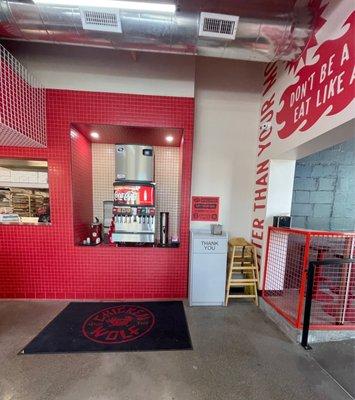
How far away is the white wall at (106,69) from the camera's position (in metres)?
2.53

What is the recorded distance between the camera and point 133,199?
110 inches

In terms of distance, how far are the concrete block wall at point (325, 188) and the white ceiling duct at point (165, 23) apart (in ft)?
6.24

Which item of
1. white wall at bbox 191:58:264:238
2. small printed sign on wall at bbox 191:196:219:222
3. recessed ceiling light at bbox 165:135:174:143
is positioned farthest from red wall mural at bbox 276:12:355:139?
recessed ceiling light at bbox 165:135:174:143

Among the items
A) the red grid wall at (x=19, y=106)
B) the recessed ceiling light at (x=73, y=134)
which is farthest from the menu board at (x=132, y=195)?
the red grid wall at (x=19, y=106)

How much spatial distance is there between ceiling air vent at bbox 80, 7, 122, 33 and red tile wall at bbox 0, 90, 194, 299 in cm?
82

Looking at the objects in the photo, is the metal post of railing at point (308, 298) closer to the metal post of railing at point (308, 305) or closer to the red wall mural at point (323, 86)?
the metal post of railing at point (308, 305)

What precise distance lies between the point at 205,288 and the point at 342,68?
107 inches

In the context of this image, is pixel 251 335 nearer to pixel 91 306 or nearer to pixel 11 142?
pixel 91 306

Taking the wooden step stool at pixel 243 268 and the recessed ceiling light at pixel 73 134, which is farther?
the wooden step stool at pixel 243 268

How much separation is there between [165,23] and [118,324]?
3149 mm

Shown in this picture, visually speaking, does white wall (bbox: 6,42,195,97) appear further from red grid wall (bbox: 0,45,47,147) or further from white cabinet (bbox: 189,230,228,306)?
white cabinet (bbox: 189,230,228,306)

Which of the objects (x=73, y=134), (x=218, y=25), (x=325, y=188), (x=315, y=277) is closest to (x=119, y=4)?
(x=218, y=25)

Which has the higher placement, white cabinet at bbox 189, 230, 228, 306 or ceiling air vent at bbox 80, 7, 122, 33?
ceiling air vent at bbox 80, 7, 122, 33

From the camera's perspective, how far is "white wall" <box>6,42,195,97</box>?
2527 millimetres
